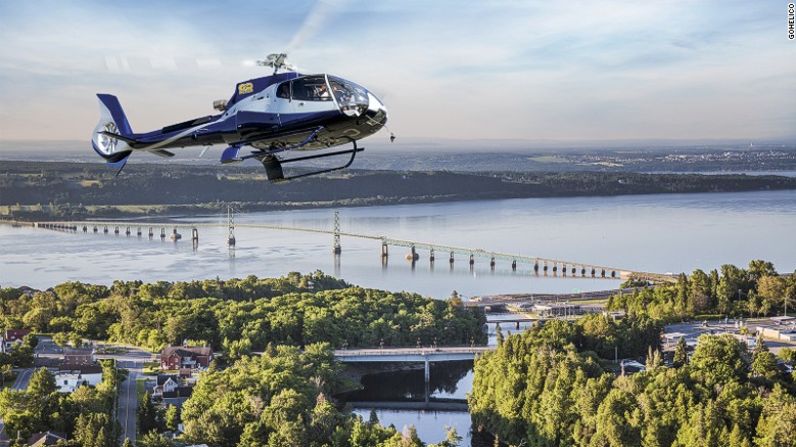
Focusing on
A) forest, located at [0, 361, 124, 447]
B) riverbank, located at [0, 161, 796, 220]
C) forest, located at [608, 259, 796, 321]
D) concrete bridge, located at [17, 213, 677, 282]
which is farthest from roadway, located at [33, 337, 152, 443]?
riverbank, located at [0, 161, 796, 220]

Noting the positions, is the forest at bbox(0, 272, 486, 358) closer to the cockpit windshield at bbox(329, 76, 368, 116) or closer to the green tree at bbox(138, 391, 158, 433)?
the green tree at bbox(138, 391, 158, 433)

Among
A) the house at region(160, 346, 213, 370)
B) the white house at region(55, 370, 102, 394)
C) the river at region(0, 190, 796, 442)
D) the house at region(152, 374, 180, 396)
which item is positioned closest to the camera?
the white house at region(55, 370, 102, 394)

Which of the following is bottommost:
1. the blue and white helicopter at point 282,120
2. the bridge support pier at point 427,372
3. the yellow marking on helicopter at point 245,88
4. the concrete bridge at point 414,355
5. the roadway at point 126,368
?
the bridge support pier at point 427,372

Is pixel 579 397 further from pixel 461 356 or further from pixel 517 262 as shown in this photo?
pixel 517 262

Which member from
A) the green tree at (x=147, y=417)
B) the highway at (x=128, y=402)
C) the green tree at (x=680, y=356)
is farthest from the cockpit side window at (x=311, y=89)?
the green tree at (x=680, y=356)

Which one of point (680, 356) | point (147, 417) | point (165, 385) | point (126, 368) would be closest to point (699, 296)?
point (680, 356)

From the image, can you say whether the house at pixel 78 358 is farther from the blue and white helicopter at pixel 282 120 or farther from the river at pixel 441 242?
the blue and white helicopter at pixel 282 120
